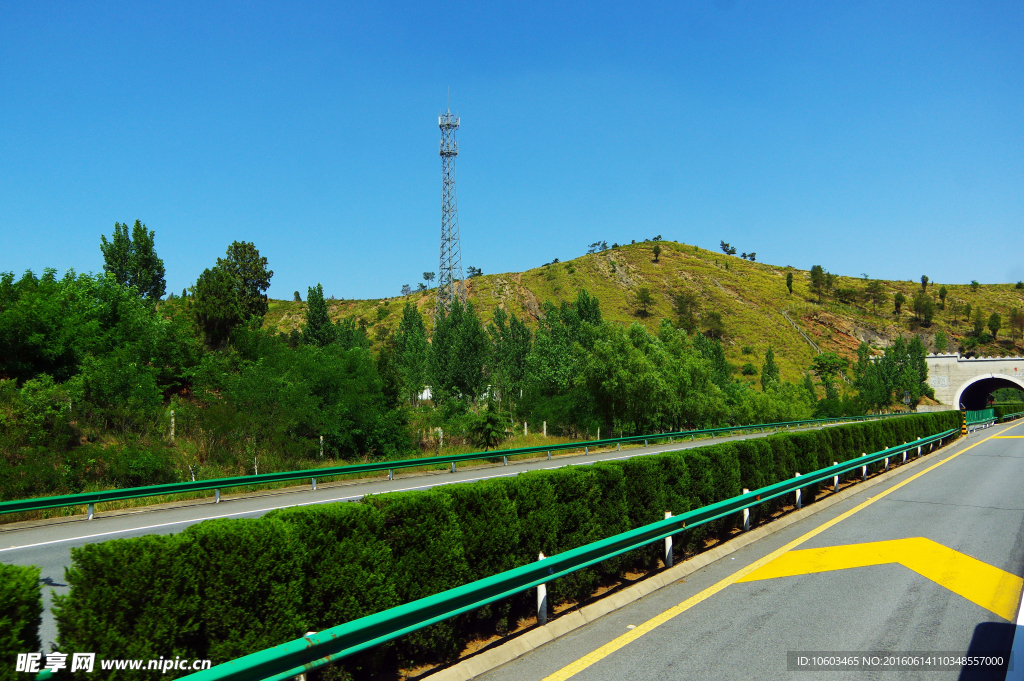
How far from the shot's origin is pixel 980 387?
344 ft

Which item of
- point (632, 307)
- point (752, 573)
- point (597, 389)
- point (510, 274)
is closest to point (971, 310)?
point (632, 307)

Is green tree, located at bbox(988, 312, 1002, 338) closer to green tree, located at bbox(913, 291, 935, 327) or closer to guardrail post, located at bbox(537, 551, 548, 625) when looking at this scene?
green tree, located at bbox(913, 291, 935, 327)

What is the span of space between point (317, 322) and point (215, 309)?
15938 millimetres

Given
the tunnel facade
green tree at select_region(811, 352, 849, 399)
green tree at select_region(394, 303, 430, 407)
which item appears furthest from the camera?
green tree at select_region(811, 352, 849, 399)

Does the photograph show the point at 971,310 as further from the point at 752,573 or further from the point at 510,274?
the point at 752,573

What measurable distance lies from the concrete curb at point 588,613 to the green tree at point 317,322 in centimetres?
5244

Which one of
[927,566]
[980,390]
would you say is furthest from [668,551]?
[980,390]

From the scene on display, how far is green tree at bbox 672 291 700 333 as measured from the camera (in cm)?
11501

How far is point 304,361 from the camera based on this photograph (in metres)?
32.2

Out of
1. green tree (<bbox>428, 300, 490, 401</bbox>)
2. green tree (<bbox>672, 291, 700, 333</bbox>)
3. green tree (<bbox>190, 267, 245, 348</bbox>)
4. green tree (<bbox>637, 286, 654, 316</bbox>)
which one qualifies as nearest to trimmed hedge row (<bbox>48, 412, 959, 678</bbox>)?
green tree (<bbox>190, 267, 245, 348</bbox>)

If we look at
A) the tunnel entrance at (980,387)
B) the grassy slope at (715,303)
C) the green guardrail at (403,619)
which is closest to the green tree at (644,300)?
the grassy slope at (715,303)

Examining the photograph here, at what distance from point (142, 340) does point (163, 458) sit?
41.6ft

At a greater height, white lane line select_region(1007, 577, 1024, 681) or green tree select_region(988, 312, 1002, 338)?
green tree select_region(988, 312, 1002, 338)

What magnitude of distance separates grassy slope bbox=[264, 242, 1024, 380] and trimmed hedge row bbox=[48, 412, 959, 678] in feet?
345
